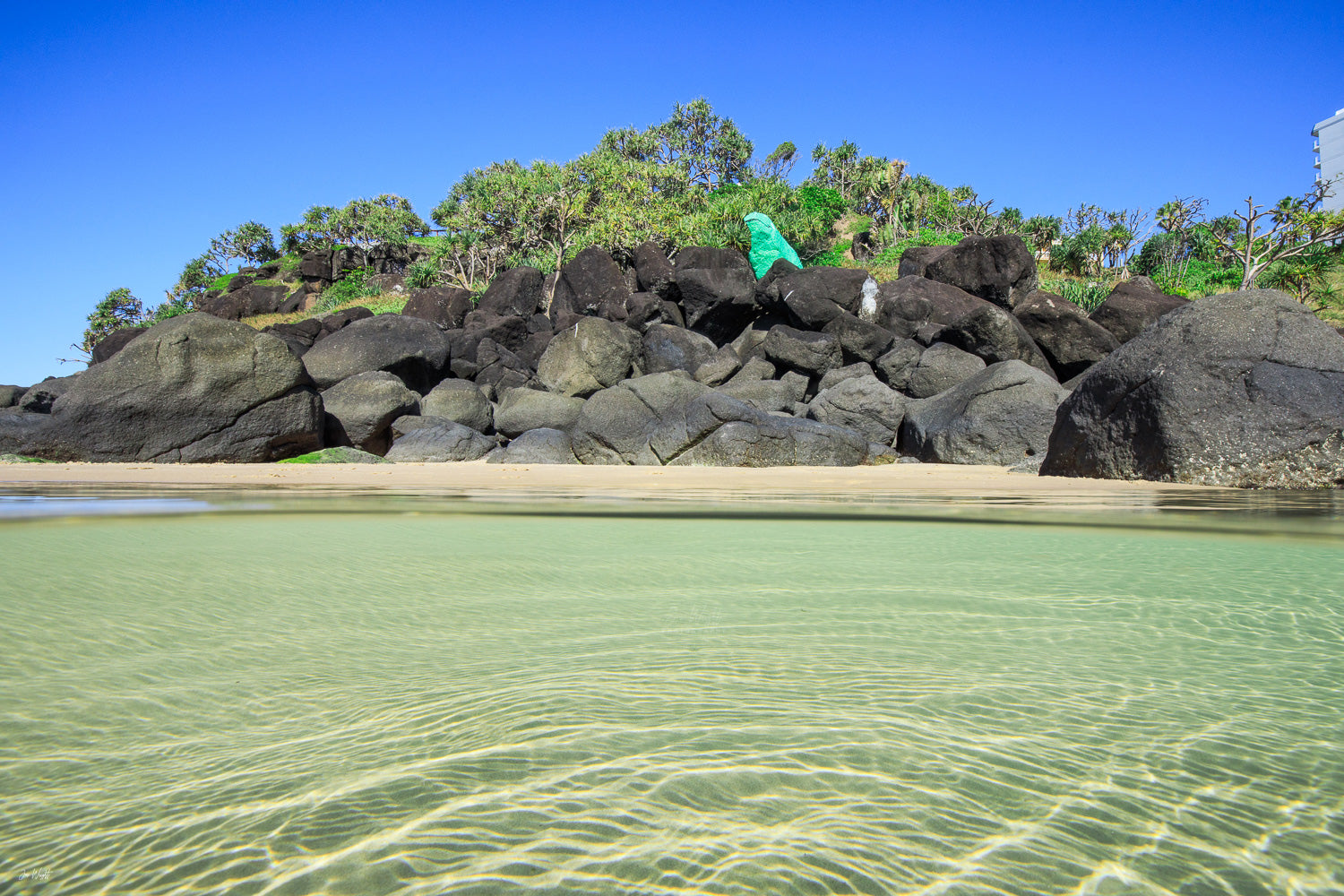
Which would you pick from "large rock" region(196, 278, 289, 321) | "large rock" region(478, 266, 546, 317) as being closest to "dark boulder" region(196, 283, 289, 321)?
"large rock" region(196, 278, 289, 321)

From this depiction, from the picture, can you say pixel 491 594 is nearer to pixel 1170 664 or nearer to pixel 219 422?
pixel 1170 664

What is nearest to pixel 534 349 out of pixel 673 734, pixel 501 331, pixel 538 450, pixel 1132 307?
pixel 501 331

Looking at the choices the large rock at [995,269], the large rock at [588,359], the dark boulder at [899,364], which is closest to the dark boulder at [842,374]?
the dark boulder at [899,364]

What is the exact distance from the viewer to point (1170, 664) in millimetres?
1502

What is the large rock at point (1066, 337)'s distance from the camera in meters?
15.5

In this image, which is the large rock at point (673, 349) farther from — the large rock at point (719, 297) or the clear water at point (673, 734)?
the clear water at point (673, 734)

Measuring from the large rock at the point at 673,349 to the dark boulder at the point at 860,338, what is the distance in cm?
308

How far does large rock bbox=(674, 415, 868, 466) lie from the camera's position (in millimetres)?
11266

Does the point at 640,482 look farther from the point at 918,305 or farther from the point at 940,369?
the point at 918,305

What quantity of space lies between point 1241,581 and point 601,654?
1.96m

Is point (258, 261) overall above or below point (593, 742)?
above

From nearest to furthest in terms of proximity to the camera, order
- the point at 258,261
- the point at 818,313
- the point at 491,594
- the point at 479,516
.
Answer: the point at 491,594 → the point at 479,516 → the point at 818,313 → the point at 258,261

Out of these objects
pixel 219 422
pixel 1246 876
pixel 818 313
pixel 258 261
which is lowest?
pixel 1246 876

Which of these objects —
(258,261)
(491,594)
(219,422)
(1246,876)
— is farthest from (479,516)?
(258,261)
